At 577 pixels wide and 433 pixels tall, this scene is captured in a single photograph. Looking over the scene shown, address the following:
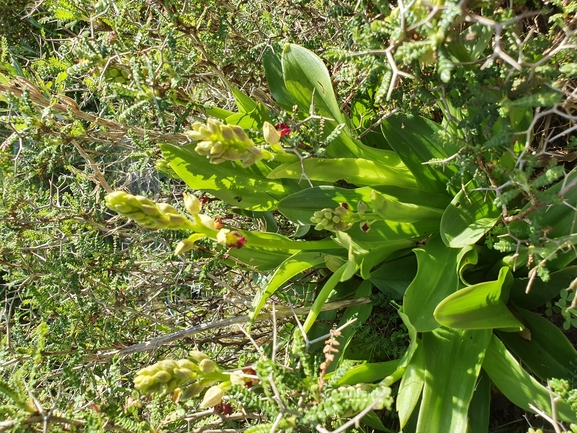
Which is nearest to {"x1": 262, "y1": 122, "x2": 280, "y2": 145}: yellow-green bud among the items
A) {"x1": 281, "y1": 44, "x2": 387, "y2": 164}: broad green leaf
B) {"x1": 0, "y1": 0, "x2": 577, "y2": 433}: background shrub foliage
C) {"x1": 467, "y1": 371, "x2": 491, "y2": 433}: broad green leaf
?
{"x1": 0, "y1": 0, "x2": 577, "y2": 433}: background shrub foliage

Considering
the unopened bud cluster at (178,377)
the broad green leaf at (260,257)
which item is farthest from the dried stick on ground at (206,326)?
the unopened bud cluster at (178,377)

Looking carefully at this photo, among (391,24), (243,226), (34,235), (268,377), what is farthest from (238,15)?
(268,377)

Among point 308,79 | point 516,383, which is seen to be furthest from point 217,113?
point 516,383

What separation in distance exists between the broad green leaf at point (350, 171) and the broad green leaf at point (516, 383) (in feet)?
2.22

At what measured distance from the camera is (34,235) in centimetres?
214

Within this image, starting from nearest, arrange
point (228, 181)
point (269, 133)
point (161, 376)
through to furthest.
→ 1. point (161, 376)
2. point (269, 133)
3. point (228, 181)

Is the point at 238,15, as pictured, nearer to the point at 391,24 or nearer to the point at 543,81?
the point at 391,24

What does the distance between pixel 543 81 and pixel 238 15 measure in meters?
1.47

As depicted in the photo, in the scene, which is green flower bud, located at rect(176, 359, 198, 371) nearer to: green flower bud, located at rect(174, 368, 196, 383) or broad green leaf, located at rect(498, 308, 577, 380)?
green flower bud, located at rect(174, 368, 196, 383)

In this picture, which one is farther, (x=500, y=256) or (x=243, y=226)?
(x=243, y=226)

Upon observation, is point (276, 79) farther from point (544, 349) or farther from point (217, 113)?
point (544, 349)

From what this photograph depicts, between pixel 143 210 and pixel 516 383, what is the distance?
1280 mm

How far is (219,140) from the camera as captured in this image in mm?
1172

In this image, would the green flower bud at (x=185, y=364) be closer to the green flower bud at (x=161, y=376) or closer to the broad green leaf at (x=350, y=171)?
the green flower bud at (x=161, y=376)
